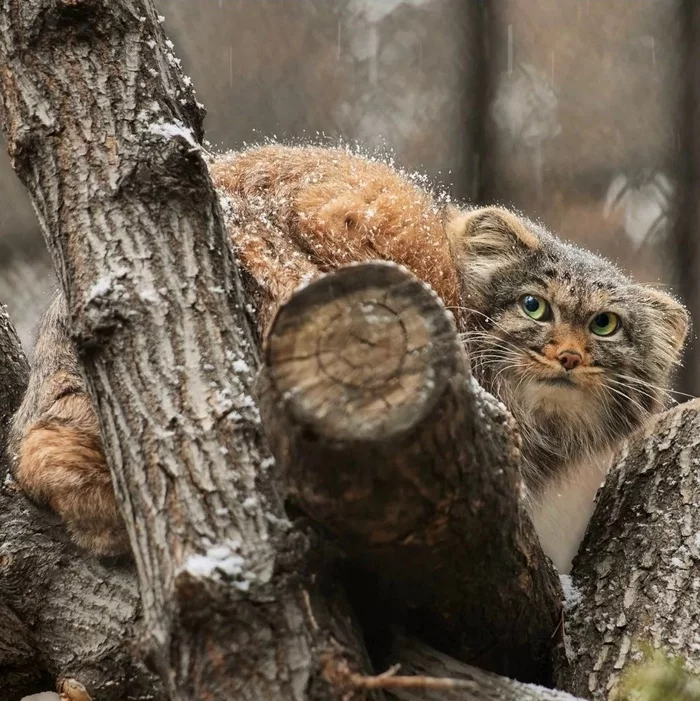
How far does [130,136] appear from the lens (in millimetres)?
2488

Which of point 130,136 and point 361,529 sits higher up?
point 130,136

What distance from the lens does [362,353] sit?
184 centimetres

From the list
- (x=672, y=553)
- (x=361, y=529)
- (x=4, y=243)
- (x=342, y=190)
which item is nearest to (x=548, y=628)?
(x=672, y=553)

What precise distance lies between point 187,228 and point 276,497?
29.3 inches

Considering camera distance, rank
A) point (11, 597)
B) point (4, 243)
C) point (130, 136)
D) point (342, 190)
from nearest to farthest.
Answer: point (130, 136)
point (11, 597)
point (342, 190)
point (4, 243)

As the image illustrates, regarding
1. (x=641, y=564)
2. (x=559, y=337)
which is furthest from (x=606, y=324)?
(x=641, y=564)

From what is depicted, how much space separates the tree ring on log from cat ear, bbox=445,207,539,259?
6.60 ft

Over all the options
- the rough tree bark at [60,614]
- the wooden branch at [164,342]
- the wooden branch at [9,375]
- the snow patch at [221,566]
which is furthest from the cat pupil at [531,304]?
the snow patch at [221,566]

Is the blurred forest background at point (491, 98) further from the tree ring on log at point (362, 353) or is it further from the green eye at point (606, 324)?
the tree ring on log at point (362, 353)

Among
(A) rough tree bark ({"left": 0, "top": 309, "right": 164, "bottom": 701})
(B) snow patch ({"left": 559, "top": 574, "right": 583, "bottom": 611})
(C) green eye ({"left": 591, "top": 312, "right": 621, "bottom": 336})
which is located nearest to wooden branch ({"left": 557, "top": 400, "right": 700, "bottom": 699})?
(B) snow patch ({"left": 559, "top": 574, "right": 583, "bottom": 611})

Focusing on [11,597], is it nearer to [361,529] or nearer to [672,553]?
[361,529]

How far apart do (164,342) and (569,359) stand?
1782 millimetres

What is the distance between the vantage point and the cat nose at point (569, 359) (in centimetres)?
356

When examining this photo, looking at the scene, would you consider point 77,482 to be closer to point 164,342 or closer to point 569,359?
point 164,342
